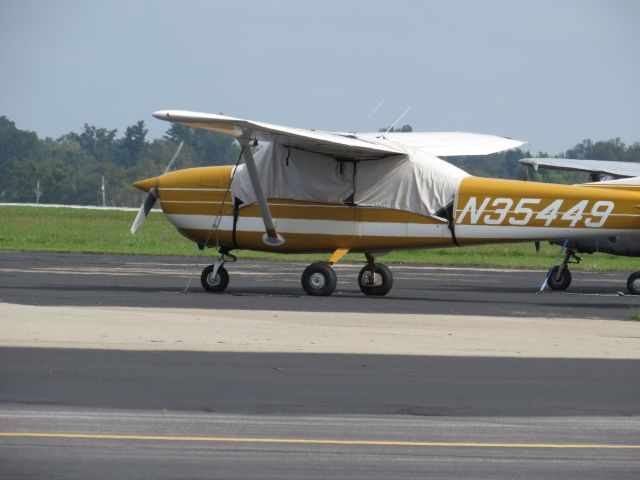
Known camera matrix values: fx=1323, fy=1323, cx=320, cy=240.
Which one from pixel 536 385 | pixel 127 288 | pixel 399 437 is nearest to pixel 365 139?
pixel 127 288

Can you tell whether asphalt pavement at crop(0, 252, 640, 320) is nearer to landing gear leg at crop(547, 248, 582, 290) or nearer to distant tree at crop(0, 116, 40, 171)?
landing gear leg at crop(547, 248, 582, 290)

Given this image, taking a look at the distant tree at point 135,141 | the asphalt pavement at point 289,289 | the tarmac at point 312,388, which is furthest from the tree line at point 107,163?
the tarmac at point 312,388

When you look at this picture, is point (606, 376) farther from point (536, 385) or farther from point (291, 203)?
point (291, 203)

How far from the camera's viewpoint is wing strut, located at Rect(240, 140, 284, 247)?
22078 millimetres

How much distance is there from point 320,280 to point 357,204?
4.95 feet

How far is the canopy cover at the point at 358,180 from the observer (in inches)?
892

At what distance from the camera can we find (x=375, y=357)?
45.0ft

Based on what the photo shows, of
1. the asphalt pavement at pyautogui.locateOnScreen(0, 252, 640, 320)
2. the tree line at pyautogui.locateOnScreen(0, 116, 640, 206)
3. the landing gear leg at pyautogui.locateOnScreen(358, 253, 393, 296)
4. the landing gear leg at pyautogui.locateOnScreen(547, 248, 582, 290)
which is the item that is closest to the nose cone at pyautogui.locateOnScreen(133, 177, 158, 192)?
the asphalt pavement at pyautogui.locateOnScreen(0, 252, 640, 320)

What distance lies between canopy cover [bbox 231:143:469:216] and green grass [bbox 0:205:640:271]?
14.0 m

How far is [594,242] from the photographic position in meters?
25.9

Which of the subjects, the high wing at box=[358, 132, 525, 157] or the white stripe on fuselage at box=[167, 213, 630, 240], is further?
the high wing at box=[358, 132, 525, 157]

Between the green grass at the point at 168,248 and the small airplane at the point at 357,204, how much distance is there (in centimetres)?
1404

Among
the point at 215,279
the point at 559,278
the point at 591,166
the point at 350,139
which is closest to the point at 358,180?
the point at 350,139

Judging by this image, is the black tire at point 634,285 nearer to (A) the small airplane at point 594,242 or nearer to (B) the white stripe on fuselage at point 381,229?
(A) the small airplane at point 594,242
